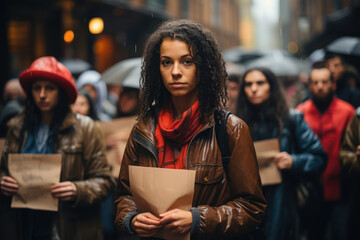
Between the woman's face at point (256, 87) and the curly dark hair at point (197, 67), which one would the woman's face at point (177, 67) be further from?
the woman's face at point (256, 87)

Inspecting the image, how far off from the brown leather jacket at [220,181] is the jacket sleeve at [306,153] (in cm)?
154

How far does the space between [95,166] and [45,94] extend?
77cm

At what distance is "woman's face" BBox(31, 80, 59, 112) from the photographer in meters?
3.46

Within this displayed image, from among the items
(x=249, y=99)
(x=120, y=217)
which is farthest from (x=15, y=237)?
(x=249, y=99)

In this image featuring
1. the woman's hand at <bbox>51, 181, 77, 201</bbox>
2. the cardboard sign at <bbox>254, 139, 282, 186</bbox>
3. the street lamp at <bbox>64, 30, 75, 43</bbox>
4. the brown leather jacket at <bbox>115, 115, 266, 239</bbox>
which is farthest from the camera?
the street lamp at <bbox>64, 30, 75, 43</bbox>

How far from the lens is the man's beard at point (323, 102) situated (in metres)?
5.05

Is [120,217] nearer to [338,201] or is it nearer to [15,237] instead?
[15,237]

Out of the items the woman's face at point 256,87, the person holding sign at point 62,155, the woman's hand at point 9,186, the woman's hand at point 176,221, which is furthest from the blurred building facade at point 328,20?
the woman's hand at point 176,221

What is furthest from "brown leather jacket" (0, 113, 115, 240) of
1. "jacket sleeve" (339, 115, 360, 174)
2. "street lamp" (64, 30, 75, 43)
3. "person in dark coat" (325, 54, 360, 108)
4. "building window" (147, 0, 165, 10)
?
"building window" (147, 0, 165, 10)

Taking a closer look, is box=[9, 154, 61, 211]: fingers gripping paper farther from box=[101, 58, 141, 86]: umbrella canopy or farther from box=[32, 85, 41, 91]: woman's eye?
box=[101, 58, 141, 86]: umbrella canopy

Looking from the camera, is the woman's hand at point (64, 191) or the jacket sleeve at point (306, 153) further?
the jacket sleeve at point (306, 153)

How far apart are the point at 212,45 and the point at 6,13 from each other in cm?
1036

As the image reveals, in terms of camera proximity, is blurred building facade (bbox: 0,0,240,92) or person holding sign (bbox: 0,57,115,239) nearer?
person holding sign (bbox: 0,57,115,239)

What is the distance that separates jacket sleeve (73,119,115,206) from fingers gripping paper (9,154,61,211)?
0.89ft
